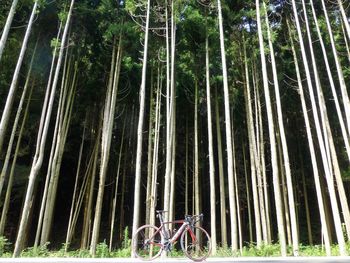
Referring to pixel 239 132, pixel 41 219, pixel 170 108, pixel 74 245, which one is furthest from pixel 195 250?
pixel 74 245

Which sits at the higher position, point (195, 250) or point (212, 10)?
point (212, 10)

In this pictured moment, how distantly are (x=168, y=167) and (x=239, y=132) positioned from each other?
745 cm

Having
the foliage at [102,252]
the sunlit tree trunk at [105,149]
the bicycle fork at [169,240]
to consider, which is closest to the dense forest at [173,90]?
the sunlit tree trunk at [105,149]

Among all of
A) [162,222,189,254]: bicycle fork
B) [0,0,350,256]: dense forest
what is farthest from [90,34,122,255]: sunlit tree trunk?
[162,222,189,254]: bicycle fork

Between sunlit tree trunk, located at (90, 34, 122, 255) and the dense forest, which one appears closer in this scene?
the dense forest

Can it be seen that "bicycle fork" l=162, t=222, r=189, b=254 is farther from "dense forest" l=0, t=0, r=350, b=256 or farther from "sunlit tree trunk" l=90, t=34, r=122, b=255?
"sunlit tree trunk" l=90, t=34, r=122, b=255

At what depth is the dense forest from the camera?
24.8 feet

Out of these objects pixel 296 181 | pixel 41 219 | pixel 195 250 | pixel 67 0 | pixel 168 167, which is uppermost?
pixel 67 0

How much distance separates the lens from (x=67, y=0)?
8.46 m

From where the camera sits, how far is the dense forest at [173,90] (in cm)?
755

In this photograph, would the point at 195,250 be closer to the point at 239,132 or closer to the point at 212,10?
the point at 212,10

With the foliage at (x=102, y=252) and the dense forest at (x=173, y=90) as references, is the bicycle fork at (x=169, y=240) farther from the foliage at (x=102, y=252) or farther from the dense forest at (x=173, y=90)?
the foliage at (x=102, y=252)

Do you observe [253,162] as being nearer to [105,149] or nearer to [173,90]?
[173,90]

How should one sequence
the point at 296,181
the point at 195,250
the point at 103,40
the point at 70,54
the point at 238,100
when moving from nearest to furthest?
1. the point at 195,250
2. the point at 70,54
3. the point at 103,40
4. the point at 238,100
5. the point at 296,181
